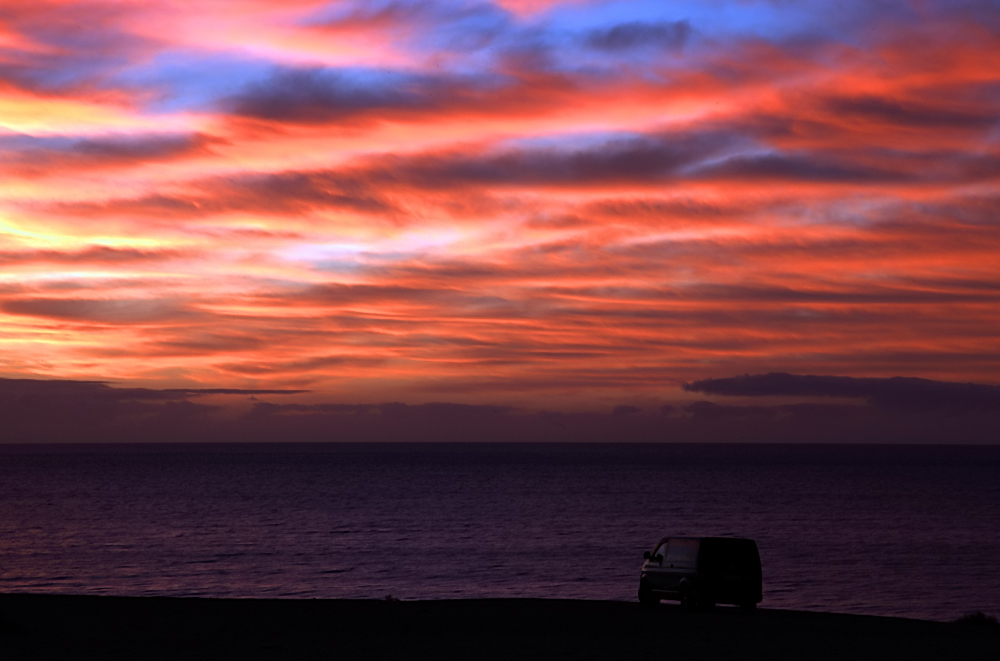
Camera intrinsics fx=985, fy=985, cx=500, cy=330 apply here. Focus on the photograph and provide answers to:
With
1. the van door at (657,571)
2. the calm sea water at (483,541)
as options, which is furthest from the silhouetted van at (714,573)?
the calm sea water at (483,541)

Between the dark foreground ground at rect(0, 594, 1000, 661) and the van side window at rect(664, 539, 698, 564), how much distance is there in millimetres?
1542

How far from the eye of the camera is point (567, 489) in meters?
149

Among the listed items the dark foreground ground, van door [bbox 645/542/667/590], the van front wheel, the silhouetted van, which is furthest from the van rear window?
the van front wheel

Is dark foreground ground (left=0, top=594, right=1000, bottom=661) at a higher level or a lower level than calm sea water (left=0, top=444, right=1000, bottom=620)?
higher

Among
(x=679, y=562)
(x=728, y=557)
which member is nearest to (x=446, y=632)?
(x=679, y=562)

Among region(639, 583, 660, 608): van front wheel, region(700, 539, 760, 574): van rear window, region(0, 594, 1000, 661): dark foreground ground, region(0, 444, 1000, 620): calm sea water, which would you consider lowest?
region(0, 444, 1000, 620): calm sea water

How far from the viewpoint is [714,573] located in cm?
2844

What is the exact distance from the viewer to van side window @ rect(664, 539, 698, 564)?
28891 millimetres

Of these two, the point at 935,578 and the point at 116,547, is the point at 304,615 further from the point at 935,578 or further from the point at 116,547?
the point at 116,547

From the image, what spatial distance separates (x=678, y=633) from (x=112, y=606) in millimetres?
15425

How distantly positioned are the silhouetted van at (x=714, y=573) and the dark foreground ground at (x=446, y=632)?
77cm

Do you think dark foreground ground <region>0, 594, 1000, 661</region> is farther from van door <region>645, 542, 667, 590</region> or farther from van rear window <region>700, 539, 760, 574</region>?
van rear window <region>700, 539, 760, 574</region>

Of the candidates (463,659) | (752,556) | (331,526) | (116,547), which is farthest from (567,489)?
(463,659)

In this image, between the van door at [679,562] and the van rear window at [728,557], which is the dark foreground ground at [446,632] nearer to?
the van door at [679,562]
